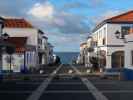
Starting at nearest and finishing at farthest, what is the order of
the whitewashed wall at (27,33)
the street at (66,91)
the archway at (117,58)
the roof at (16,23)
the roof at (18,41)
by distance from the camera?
the street at (66,91) < the roof at (18,41) < the archway at (117,58) < the whitewashed wall at (27,33) < the roof at (16,23)

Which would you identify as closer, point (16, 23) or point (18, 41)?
point (18, 41)

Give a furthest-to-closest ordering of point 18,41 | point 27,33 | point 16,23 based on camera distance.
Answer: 1. point 16,23
2. point 27,33
3. point 18,41

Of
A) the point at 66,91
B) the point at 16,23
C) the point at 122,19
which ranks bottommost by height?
the point at 66,91

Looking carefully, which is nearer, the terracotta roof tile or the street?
the street

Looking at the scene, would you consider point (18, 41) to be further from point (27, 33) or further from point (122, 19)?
point (27, 33)

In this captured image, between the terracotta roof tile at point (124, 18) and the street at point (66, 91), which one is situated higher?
the terracotta roof tile at point (124, 18)

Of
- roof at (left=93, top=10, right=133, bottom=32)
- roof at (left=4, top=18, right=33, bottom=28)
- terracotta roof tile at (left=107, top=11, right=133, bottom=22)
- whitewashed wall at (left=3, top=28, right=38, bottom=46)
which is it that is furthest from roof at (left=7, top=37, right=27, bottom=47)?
terracotta roof tile at (left=107, top=11, right=133, bottom=22)

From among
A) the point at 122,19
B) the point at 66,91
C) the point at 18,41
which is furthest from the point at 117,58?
the point at 66,91

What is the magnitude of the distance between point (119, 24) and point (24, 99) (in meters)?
47.7

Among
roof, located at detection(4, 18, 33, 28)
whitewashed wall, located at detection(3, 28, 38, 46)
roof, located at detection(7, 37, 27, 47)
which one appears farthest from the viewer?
roof, located at detection(4, 18, 33, 28)

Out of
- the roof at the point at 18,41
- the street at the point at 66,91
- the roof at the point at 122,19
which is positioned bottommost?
the street at the point at 66,91

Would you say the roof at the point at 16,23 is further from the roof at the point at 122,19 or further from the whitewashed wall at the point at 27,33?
the roof at the point at 122,19

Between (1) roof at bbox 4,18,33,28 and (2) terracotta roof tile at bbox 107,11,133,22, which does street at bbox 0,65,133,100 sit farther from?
(1) roof at bbox 4,18,33,28

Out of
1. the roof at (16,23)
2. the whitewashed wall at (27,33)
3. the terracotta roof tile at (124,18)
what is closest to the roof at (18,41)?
the whitewashed wall at (27,33)
